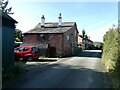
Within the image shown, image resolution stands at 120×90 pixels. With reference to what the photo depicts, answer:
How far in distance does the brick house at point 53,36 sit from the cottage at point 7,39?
22351 mm

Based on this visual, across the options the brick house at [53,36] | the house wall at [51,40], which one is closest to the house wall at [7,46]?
the brick house at [53,36]

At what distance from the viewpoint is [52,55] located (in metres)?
42.5

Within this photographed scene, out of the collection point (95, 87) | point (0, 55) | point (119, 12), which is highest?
point (119, 12)

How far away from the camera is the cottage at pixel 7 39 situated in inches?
731

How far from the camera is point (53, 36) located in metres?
46.2

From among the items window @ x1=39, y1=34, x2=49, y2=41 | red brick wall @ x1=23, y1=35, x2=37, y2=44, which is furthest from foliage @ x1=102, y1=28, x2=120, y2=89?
red brick wall @ x1=23, y1=35, x2=37, y2=44

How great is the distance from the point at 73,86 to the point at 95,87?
1032 millimetres

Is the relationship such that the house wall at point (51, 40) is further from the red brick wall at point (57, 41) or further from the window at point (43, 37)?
the window at point (43, 37)

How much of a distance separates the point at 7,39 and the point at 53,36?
88.1 ft

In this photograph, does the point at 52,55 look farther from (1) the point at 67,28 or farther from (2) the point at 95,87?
(2) the point at 95,87

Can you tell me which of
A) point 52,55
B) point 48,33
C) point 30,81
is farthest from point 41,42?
point 30,81

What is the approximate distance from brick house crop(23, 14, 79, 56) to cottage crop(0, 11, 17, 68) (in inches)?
880

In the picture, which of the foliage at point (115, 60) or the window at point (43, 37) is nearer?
the foliage at point (115, 60)

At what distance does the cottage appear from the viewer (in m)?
18.6
